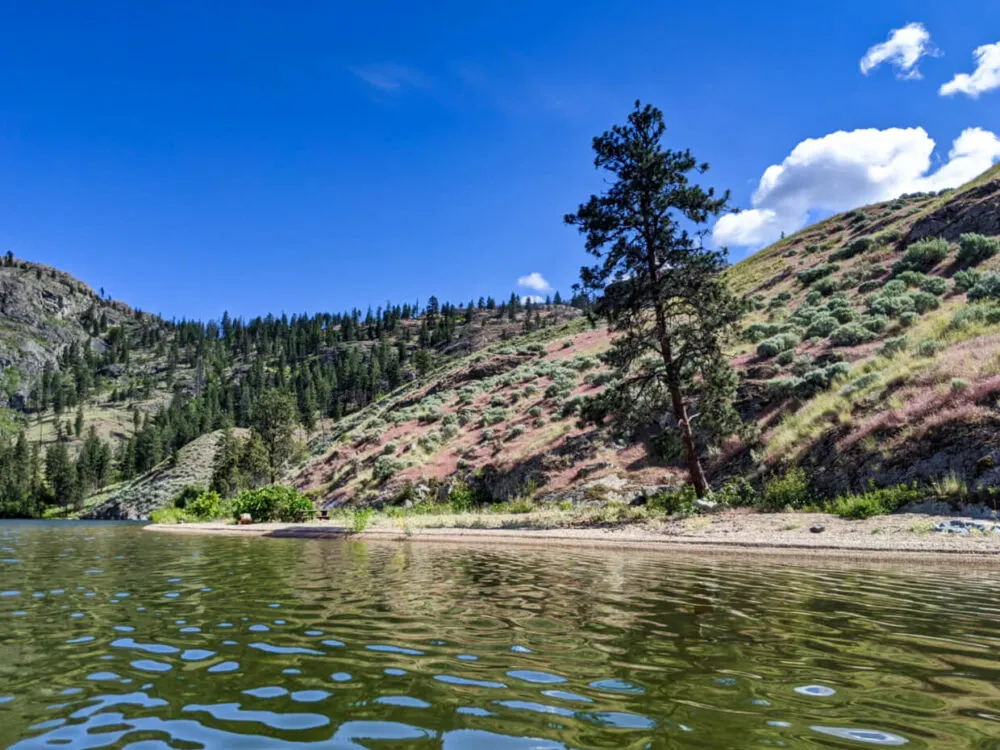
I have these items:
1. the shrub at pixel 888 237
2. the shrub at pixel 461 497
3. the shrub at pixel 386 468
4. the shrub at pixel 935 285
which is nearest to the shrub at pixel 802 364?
the shrub at pixel 935 285

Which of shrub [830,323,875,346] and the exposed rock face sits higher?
the exposed rock face

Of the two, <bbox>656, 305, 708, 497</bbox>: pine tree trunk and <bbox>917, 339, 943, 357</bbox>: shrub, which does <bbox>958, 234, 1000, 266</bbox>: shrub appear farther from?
<bbox>656, 305, 708, 497</bbox>: pine tree trunk

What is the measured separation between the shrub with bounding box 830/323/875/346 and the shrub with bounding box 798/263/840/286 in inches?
658

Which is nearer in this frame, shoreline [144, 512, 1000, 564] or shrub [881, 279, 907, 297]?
shoreline [144, 512, 1000, 564]

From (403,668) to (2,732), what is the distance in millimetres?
2922

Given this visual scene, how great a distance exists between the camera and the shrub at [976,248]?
113ft

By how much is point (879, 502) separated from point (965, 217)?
113 ft

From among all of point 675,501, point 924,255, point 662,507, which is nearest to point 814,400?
point 675,501

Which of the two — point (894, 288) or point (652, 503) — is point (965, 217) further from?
point (652, 503)

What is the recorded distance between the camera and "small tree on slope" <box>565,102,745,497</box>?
25172mm

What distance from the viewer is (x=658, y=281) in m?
26.1

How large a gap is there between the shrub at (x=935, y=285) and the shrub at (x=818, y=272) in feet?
40.1

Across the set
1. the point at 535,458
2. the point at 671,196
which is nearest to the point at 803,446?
the point at 671,196

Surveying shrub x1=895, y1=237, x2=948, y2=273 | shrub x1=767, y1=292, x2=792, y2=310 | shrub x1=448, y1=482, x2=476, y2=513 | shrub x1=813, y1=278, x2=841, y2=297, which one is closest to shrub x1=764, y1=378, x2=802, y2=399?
shrub x1=813, y1=278, x2=841, y2=297
